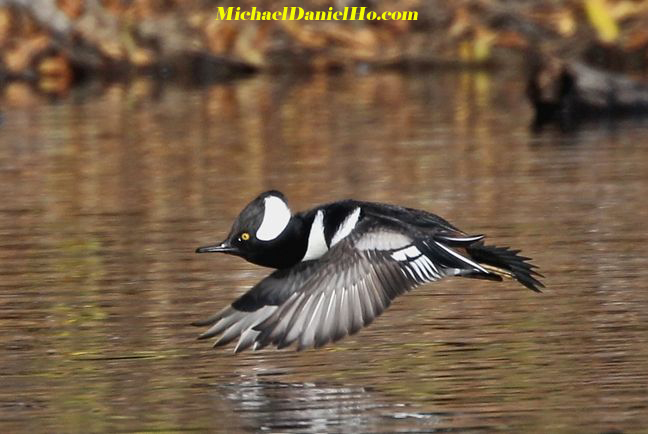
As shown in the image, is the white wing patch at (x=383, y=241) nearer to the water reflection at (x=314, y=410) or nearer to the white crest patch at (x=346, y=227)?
the white crest patch at (x=346, y=227)

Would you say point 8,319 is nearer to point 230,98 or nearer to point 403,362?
point 403,362

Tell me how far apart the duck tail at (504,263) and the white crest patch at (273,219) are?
0.79 metres

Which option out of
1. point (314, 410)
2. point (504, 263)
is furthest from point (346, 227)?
point (314, 410)

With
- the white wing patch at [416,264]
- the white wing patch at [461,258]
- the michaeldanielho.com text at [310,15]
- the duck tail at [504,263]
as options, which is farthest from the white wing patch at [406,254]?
the michaeldanielho.com text at [310,15]

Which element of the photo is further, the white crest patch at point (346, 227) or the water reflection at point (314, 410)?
the white crest patch at point (346, 227)

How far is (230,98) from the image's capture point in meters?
18.2

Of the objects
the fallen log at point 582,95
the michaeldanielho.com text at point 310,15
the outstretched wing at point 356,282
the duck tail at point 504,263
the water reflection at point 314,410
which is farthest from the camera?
the michaeldanielho.com text at point 310,15

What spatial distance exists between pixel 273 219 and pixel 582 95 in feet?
27.9

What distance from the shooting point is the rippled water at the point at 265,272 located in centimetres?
575

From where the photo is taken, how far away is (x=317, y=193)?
1088 cm

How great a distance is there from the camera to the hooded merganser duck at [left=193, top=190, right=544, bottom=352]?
630cm

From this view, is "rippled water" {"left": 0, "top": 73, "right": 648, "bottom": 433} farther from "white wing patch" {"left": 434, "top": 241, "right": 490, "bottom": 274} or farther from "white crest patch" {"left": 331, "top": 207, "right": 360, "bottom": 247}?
"white crest patch" {"left": 331, "top": 207, "right": 360, "bottom": 247}

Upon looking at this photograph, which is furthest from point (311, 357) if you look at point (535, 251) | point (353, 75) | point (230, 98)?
point (353, 75)

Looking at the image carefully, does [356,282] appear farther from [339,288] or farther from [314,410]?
[314,410]
